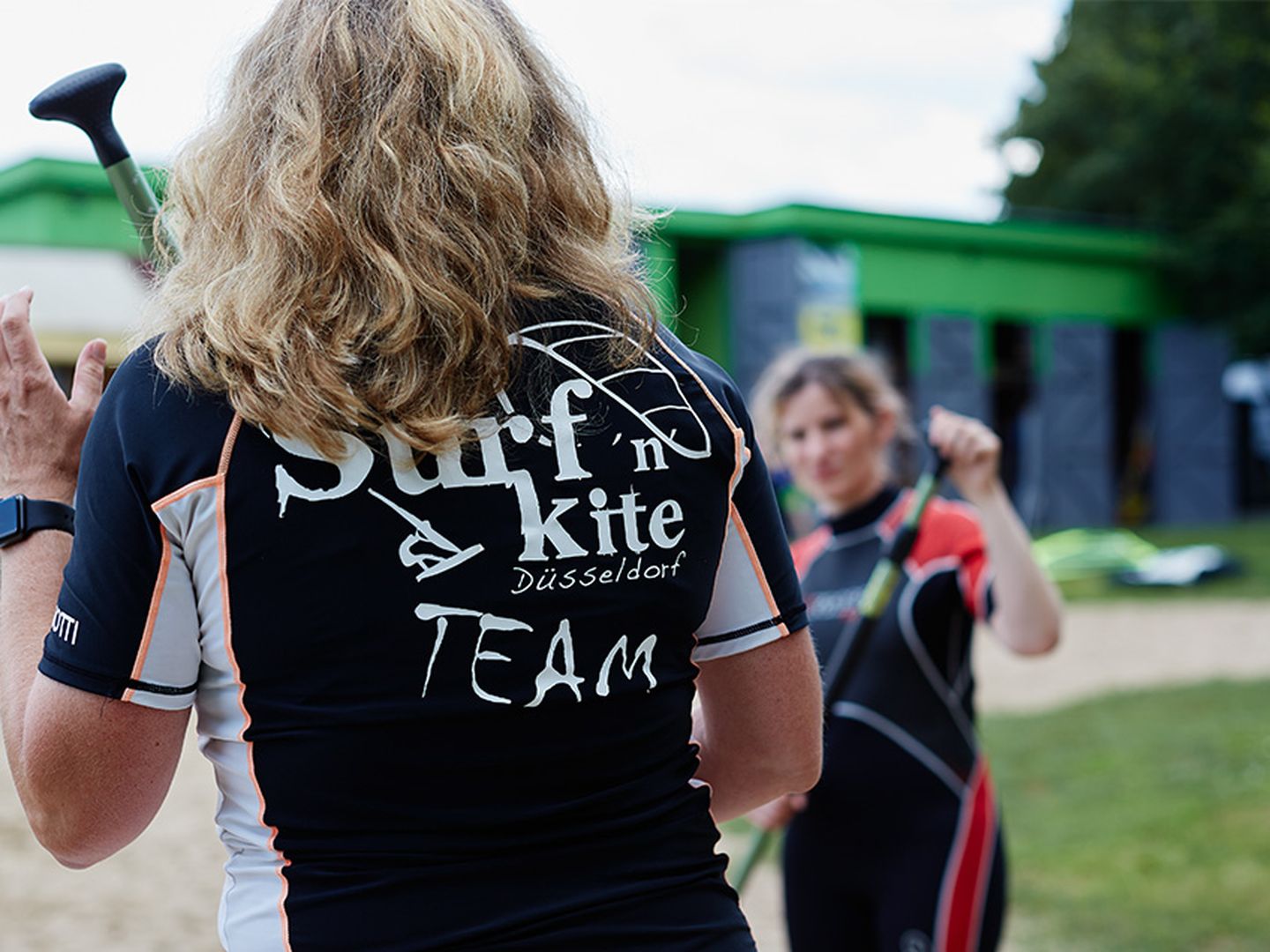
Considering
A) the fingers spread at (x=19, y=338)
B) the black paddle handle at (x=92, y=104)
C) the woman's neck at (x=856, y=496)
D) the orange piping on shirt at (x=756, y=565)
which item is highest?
the black paddle handle at (x=92, y=104)

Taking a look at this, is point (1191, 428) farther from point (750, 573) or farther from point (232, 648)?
point (232, 648)

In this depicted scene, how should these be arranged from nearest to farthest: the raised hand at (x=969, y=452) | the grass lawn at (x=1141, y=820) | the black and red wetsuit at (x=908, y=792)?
1. the raised hand at (x=969, y=452)
2. the black and red wetsuit at (x=908, y=792)
3. the grass lawn at (x=1141, y=820)

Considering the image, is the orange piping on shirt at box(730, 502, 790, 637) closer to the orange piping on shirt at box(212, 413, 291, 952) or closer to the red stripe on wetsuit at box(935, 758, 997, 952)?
the orange piping on shirt at box(212, 413, 291, 952)

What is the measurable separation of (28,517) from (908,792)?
2.27 metres

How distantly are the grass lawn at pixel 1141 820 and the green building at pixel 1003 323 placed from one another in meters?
10.9

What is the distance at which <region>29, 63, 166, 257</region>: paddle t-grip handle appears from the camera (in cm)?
163

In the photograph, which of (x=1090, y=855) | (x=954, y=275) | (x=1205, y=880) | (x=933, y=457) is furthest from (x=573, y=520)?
(x=954, y=275)

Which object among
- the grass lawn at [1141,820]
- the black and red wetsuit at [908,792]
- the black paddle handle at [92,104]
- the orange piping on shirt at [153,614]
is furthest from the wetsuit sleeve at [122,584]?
the grass lawn at [1141,820]

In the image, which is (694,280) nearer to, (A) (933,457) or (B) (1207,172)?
(B) (1207,172)

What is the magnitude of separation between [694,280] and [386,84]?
20.7 meters

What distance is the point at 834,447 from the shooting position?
3.45m

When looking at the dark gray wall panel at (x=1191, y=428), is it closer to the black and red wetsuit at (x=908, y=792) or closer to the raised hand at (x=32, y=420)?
the black and red wetsuit at (x=908, y=792)

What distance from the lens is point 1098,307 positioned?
25.4m

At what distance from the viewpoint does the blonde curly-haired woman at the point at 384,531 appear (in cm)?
124
